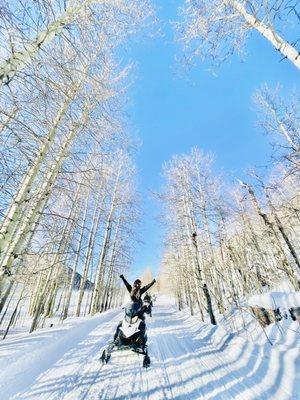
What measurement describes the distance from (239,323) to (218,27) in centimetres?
1092

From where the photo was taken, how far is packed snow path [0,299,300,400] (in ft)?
11.2

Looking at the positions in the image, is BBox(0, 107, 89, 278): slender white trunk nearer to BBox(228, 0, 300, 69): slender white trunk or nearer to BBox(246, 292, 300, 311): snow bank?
BBox(228, 0, 300, 69): slender white trunk

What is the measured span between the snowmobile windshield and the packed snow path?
0.76 metres

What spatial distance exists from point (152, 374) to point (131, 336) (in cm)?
98

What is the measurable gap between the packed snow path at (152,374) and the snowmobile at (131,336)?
0.22 metres

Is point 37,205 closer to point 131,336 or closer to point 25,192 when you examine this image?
point 25,192

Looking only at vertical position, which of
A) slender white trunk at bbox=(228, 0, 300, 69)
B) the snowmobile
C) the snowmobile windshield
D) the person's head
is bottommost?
the snowmobile

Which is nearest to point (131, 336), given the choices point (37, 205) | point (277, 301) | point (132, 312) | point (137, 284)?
point (132, 312)

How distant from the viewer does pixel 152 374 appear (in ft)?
13.7

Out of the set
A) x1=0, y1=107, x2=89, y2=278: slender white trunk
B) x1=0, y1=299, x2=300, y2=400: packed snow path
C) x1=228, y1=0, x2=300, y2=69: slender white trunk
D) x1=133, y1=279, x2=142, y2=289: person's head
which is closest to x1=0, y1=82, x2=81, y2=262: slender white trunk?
x1=0, y1=107, x2=89, y2=278: slender white trunk

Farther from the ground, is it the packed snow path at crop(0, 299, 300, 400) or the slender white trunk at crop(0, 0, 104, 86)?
the slender white trunk at crop(0, 0, 104, 86)

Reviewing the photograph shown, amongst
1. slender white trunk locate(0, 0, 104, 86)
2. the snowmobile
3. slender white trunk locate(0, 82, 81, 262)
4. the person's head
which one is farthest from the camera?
the person's head

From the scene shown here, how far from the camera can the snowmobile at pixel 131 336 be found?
191 inches

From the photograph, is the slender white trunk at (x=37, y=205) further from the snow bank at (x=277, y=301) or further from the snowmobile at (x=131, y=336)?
the snow bank at (x=277, y=301)
